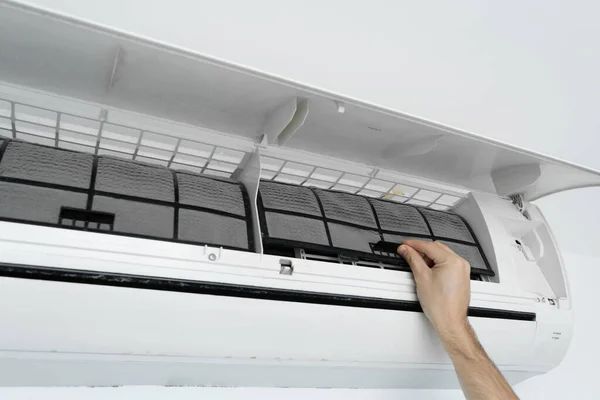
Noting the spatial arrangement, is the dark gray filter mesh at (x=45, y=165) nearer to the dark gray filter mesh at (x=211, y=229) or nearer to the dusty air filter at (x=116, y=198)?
the dusty air filter at (x=116, y=198)

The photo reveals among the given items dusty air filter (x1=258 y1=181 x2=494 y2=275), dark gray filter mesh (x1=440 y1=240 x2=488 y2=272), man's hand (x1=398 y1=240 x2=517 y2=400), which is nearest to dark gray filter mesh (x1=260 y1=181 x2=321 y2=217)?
dusty air filter (x1=258 y1=181 x2=494 y2=275)

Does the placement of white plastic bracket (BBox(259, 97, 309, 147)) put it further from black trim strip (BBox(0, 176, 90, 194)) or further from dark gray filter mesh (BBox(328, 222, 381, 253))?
black trim strip (BBox(0, 176, 90, 194))

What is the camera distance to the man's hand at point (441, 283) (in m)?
0.98

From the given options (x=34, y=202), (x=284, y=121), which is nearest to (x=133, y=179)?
(x=34, y=202)

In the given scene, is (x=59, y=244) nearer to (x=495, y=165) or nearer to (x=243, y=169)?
(x=243, y=169)

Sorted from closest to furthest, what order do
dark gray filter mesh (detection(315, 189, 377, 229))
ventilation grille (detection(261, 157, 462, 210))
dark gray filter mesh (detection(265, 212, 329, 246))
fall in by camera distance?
dark gray filter mesh (detection(265, 212, 329, 246))
dark gray filter mesh (detection(315, 189, 377, 229))
ventilation grille (detection(261, 157, 462, 210))

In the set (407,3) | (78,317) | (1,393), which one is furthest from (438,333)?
(407,3)

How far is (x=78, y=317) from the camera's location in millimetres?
753

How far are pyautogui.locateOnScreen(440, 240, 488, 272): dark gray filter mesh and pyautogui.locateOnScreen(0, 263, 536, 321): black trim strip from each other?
120mm

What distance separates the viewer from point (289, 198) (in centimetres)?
104

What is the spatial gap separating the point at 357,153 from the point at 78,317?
0.68m

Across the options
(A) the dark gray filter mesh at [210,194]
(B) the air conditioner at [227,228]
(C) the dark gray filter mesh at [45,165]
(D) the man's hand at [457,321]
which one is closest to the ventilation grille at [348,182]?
(B) the air conditioner at [227,228]

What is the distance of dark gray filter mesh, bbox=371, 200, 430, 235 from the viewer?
112 cm

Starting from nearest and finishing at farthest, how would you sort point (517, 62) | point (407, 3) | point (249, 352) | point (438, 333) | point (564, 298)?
point (249, 352) < point (438, 333) < point (564, 298) < point (407, 3) < point (517, 62)
